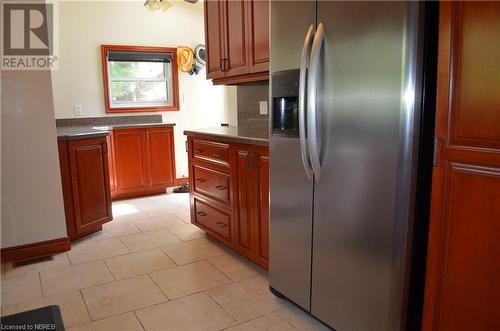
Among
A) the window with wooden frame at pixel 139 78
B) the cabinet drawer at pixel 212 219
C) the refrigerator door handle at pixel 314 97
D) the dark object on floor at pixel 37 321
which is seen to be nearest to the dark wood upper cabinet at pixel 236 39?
the cabinet drawer at pixel 212 219

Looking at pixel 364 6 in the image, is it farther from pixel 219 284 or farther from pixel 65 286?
pixel 65 286

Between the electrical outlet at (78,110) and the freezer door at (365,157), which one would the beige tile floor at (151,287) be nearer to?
the freezer door at (365,157)

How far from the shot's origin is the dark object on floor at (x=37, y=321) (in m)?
1.25

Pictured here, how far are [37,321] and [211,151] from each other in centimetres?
176

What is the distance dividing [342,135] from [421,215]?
1.44 feet

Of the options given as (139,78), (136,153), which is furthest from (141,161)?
(139,78)

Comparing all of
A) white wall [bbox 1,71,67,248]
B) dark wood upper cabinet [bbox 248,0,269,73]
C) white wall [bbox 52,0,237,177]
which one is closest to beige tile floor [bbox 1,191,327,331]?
white wall [bbox 1,71,67,248]

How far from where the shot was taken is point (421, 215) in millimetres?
1477

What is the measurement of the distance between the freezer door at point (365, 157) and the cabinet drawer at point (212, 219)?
1.17 meters

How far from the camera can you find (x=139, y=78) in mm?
5047

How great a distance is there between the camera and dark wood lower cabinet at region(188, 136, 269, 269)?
7.86ft

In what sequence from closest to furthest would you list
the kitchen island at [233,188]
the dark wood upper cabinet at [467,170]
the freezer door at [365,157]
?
the dark wood upper cabinet at [467,170] < the freezer door at [365,157] < the kitchen island at [233,188]

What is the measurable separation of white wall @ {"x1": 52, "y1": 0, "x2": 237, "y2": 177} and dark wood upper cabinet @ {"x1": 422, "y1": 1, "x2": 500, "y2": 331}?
2.71 metres

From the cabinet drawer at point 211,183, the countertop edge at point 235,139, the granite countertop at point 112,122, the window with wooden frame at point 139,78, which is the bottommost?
the cabinet drawer at point 211,183
